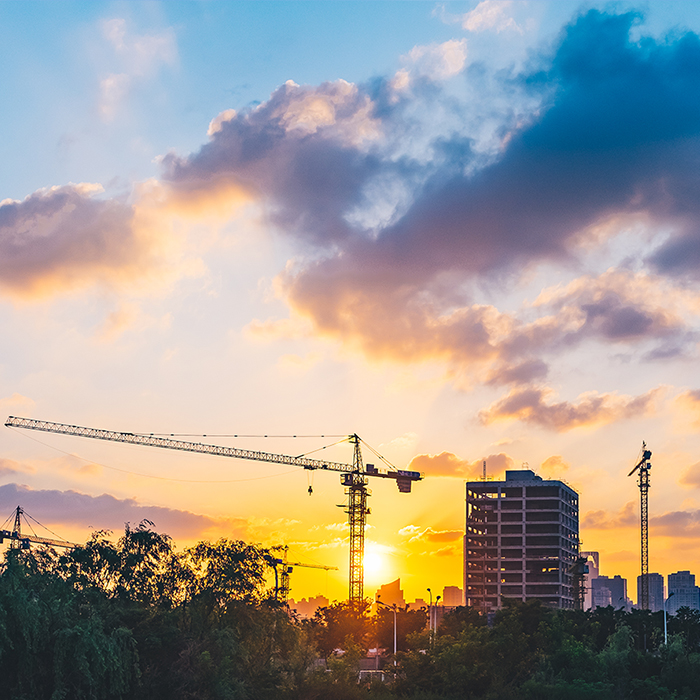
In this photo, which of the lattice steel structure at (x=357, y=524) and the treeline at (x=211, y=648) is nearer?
the treeline at (x=211, y=648)

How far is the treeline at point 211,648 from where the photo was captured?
139 feet

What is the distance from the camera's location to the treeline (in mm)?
42219

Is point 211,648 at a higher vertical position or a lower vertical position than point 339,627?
higher

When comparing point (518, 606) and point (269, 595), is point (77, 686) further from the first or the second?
point (518, 606)

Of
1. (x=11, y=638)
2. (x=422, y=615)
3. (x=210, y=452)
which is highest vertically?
(x=210, y=452)

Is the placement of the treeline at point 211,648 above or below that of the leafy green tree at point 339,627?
above

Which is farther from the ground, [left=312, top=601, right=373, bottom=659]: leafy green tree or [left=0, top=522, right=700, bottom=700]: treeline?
[left=0, top=522, right=700, bottom=700]: treeline

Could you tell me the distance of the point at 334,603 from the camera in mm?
148625

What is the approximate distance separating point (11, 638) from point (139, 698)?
7.13 metres

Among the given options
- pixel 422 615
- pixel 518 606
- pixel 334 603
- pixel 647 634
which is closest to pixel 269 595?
pixel 518 606

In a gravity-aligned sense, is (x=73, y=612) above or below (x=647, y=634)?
above

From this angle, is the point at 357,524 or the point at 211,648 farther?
the point at 357,524

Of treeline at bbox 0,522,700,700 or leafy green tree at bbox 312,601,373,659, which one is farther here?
leafy green tree at bbox 312,601,373,659

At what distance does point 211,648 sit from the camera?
155 ft
